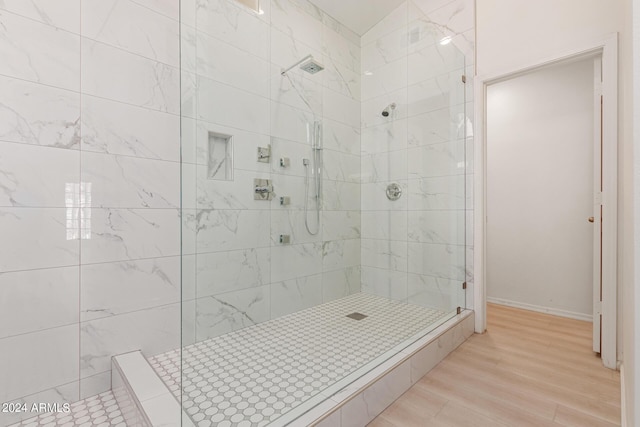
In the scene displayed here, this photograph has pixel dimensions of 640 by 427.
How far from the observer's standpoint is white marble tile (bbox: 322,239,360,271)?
96.3 inches

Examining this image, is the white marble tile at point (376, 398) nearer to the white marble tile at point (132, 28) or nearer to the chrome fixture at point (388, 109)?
the chrome fixture at point (388, 109)

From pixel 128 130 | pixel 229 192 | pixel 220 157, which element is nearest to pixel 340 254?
pixel 229 192

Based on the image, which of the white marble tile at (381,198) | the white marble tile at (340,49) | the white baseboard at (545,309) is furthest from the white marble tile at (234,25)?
the white baseboard at (545,309)

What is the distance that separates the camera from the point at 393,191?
104 inches

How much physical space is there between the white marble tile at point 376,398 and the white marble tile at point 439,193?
1.31 m

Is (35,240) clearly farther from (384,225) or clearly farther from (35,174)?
(384,225)

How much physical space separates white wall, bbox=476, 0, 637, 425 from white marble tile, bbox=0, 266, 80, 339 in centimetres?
304

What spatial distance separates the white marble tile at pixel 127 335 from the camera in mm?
1544

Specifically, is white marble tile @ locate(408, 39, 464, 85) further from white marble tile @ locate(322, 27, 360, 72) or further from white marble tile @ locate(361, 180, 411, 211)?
white marble tile @ locate(361, 180, 411, 211)

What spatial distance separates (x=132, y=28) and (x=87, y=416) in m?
2.03

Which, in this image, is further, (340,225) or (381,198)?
(381,198)

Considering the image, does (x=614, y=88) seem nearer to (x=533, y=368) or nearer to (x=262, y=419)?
(x=533, y=368)

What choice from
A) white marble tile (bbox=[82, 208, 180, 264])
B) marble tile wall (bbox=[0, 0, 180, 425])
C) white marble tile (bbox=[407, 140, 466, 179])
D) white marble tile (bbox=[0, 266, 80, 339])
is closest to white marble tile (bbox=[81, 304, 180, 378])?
marble tile wall (bbox=[0, 0, 180, 425])

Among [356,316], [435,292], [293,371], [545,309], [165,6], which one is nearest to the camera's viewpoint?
[293,371]
